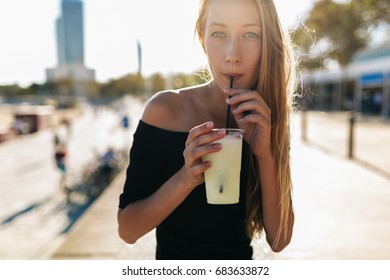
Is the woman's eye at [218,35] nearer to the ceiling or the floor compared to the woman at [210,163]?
nearer to the ceiling

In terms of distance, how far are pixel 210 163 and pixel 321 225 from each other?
368cm

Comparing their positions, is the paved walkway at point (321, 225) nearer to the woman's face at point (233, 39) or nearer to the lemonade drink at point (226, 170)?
the lemonade drink at point (226, 170)

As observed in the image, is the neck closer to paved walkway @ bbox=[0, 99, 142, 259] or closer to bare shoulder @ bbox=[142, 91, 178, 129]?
bare shoulder @ bbox=[142, 91, 178, 129]

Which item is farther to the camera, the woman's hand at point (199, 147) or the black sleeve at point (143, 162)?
the black sleeve at point (143, 162)

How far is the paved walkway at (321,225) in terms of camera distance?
3.63m

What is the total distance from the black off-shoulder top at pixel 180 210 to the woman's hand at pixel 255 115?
0.50 feet

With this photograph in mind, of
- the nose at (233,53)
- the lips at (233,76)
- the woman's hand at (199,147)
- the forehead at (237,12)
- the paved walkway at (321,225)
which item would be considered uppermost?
the forehead at (237,12)

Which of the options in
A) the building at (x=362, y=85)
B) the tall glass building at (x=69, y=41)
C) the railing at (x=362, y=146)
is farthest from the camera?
the building at (x=362, y=85)

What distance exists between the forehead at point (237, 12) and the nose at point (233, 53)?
65 mm

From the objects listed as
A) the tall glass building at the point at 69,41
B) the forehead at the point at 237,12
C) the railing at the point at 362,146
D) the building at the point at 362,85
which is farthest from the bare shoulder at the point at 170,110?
the building at the point at 362,85

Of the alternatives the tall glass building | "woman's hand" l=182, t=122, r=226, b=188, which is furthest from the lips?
the tall glass building

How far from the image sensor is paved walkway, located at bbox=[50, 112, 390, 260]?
3.63 metres

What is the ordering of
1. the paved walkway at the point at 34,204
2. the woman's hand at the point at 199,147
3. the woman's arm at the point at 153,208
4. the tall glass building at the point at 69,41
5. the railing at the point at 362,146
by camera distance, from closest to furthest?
the woman's hand at the point at 199,147, the woman's arm at the point at 153,208, the tall glass building at the point at 69,41, the paved walkway at the point at 34,204, the railing at the point at 362,146
